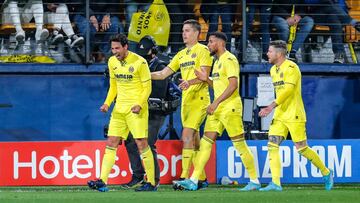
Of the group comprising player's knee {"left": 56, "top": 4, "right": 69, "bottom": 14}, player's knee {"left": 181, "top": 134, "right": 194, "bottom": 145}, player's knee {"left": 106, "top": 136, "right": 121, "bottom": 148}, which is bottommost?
player's knee {"left": 181, "top": 134, "right": 194, "bottom": 145}

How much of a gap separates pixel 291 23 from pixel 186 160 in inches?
199

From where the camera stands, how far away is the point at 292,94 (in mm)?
15320

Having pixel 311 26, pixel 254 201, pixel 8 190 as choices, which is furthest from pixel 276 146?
pixel 311 26

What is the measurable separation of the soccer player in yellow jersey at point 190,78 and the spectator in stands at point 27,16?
3877 mm

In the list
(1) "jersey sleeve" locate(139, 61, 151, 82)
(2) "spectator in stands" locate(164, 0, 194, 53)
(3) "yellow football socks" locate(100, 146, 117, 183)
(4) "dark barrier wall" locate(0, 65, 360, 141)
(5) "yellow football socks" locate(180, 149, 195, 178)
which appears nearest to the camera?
(3) "yellow football socks" locate(100, 146, 117, 183)

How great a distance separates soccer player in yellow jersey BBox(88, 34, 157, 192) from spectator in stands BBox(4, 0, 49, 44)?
4.03 m

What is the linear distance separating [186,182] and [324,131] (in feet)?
18.5

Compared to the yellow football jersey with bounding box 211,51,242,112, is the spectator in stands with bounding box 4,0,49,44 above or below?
above

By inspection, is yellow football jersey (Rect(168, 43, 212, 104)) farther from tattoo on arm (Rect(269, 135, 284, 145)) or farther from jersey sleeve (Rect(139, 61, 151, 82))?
tattoo on arm (Rect(269, 135, 284, 145))

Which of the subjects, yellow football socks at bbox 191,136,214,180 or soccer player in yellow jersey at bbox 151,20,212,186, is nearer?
yellow football socks at bbox 191,136,214,180

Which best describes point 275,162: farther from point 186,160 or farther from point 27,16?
point 27,16

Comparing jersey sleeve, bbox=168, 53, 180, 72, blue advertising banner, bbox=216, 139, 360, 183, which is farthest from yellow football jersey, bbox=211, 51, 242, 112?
blue advertising banner, bbox=216, 139, 360, 183

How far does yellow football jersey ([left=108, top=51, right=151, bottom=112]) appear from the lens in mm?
14953

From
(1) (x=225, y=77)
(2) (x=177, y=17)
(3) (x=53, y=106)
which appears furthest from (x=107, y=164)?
(2) (x=177, y=17)
